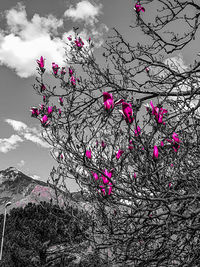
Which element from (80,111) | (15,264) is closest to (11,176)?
(15,264)

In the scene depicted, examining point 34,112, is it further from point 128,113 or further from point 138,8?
point 138,8

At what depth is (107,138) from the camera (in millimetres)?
4066

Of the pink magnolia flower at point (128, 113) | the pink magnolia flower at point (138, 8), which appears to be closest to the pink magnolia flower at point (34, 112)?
the pink magnolia flower at point (128, 113)

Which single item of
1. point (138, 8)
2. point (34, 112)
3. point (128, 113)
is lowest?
point (128, 113)

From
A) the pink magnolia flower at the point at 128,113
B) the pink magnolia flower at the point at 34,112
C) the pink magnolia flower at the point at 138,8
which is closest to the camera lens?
the pink magnolia flower at the point at 128,113

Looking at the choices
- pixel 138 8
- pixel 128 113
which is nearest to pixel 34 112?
pixel 128 113

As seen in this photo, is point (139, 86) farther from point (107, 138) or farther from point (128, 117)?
point (128, 117)

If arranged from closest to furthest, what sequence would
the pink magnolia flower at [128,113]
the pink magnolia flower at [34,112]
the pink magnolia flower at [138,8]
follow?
the pink magnolia flower at [128,113], the pink magnolia flower at [34,112], the pink magnolia flower at [138,8]

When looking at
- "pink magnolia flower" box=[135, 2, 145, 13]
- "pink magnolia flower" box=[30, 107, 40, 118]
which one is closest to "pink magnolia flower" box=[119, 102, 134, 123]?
"pink magnolia flower" box=[30, 107, 40, 118]

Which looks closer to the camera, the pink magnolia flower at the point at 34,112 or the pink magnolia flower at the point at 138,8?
the pink magnolia flower at the point at 34,112

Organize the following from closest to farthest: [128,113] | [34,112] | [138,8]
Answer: [128,113], [34,112], [138,8]

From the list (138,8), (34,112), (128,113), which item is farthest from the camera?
(138,8)

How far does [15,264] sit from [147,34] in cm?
932

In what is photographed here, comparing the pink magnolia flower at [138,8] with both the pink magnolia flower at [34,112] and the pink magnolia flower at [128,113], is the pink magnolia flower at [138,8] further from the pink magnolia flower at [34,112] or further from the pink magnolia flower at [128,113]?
the pink magnolia flower at [128,113]
